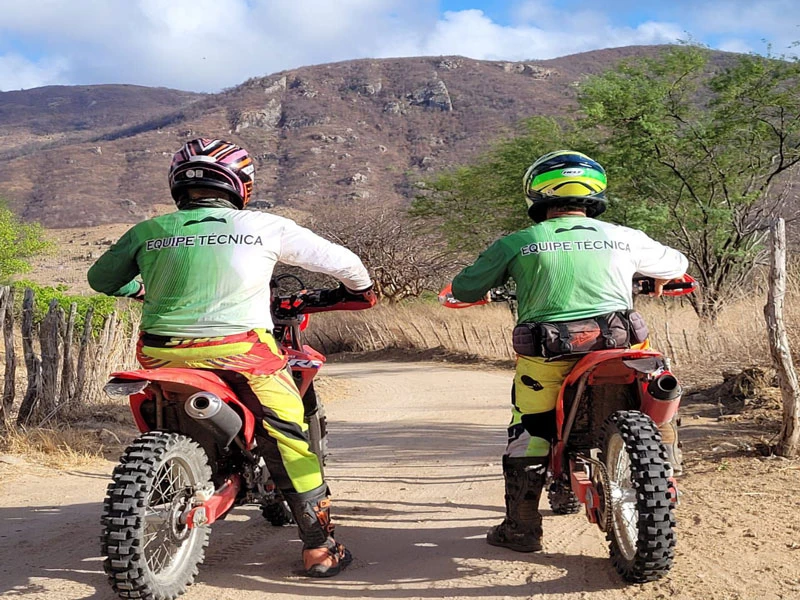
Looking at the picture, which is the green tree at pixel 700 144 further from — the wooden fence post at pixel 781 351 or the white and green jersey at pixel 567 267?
the white and green jersey at pixel 567 267

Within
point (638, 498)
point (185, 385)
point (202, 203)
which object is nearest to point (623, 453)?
point (638, 498)

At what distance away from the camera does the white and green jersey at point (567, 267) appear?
4.14 m

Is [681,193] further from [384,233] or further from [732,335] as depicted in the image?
[384,233]

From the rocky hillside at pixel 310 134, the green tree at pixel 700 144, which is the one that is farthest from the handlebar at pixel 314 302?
the rocky hillside at pixel 310 134

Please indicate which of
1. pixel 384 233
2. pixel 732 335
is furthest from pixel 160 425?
pixel 384 233

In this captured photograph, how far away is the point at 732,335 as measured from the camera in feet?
35.3

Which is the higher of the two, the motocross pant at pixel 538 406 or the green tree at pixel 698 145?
the green tree at pixel 698 145

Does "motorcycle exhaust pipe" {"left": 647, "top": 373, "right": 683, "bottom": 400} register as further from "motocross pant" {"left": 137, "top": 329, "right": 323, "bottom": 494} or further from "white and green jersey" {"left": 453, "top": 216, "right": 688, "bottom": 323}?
"motocross pant" {"left": 137, "top": 329, "right": 323, "bottom": 494}

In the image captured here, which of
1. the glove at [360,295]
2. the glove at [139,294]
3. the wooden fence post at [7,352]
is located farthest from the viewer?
the wooden fence post at [7,352]

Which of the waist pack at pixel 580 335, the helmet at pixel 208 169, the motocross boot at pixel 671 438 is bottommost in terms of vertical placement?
the motocross boot at pixel 671 438

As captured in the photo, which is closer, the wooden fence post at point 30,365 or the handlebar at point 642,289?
the handlebar at point 642,289

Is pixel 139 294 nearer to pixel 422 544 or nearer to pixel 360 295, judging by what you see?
pixel 360 295

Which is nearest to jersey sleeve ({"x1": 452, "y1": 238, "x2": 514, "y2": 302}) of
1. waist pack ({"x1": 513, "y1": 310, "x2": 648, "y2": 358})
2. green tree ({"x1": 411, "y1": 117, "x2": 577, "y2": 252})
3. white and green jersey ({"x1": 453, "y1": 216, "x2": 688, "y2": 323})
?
white and green jersey ({"x1": 453, "y1": 216, "x2": 688, "y2": 323})

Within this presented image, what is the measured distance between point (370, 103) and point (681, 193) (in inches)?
3399
